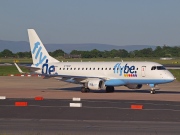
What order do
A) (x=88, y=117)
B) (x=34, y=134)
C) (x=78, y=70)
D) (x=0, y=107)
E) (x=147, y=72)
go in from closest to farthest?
(x=34, y=134) < (x=88, y=117) < (x=0, y=107) < (x=147, y=72) < (x=78, y=70)

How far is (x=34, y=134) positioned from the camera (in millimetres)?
19094

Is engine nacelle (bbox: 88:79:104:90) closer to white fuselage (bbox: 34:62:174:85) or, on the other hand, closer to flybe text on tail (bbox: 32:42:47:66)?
white fuselage (bbox: 34:62:174:85)

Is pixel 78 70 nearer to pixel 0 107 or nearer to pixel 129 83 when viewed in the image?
pixel 129 83

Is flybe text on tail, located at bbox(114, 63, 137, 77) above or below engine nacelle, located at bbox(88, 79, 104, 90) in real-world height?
above

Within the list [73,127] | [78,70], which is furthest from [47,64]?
[73,127]


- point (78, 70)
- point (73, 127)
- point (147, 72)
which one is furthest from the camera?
point (78, 70)

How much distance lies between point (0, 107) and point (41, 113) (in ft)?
15.0

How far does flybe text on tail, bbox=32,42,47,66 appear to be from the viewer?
173 feet

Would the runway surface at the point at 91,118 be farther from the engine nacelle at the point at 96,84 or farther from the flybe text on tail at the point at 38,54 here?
the flybe text on tail at the point at 38,54

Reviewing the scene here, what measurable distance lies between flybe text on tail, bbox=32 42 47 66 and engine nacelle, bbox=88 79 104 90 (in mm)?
7450

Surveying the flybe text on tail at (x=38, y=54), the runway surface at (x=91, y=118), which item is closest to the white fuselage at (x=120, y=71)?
the flybe text on tail at (x=38, y=54)

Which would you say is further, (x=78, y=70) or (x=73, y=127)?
(x=78, y=70)

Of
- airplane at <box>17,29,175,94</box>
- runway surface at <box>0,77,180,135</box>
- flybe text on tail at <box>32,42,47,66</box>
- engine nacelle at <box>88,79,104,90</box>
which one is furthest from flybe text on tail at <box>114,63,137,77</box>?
runway surface at <box>0,77,180,135</box>

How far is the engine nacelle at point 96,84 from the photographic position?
4669 cm
